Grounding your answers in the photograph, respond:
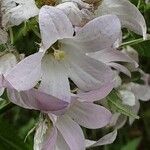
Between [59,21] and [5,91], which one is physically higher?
[59,21]

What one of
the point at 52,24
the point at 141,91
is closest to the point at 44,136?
the point at 52,24

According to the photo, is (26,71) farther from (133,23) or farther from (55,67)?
(133,23)

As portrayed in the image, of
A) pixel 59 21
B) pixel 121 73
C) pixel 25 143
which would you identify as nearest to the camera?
pixel 59 21

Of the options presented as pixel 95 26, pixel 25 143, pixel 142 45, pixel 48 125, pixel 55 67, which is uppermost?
pixel 95 26

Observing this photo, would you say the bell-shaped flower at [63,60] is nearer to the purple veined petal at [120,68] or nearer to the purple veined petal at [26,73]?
the purple veined petal at [26,73]

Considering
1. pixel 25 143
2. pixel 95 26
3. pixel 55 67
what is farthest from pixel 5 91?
pixel 25 143

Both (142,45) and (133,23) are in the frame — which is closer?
(133,23)
